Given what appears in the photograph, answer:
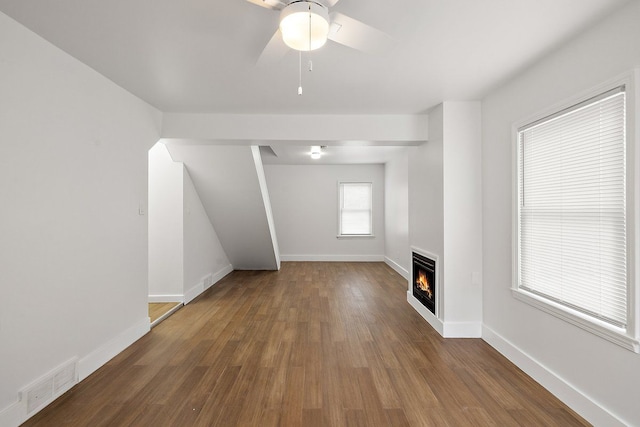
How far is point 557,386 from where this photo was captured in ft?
7.27

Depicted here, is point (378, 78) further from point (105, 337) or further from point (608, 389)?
point (105, 337)

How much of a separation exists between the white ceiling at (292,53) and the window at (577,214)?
0.63 meters

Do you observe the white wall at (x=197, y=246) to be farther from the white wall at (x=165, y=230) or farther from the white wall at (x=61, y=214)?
the white wall at (x=61, y=214)

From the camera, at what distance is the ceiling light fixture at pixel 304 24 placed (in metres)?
1.43

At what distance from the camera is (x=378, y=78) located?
106 inches

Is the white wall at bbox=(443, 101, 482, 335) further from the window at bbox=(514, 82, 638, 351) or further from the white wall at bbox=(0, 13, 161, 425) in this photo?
the white wall at bbox=(0, 13, 161, 425)

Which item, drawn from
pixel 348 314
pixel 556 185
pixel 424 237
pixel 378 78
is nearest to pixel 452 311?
pixel 424 237

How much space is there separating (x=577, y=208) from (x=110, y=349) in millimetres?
3965

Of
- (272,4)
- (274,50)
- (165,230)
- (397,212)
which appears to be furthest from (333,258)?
(272,4)

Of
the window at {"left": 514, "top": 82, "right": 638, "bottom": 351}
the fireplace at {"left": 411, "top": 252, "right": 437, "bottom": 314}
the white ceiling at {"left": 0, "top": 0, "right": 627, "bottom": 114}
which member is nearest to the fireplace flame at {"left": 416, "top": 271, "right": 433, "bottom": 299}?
the fireplace at {"left": 411, "top": 252, "right": 437, "bottom": 314}

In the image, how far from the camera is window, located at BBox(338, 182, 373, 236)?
26.3ft

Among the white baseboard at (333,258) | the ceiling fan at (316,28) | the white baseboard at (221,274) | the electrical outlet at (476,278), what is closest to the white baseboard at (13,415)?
the ceiling fan at (316,28)

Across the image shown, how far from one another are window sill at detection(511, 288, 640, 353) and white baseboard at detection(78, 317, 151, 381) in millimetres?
3684

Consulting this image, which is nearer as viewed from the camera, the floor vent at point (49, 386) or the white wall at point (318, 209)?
the floor vent at point (49, 386)
